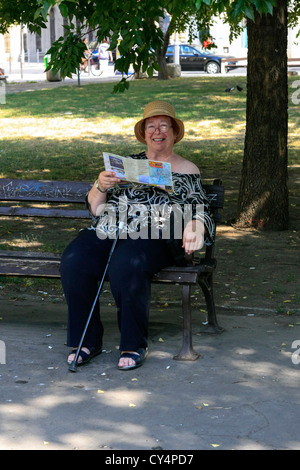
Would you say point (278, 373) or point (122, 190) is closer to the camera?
point (278, 373)

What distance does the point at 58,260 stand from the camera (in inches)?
190

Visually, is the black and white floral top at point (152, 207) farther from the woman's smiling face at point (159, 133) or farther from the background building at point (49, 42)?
the background building at point (49, 42)

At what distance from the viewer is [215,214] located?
496 cm

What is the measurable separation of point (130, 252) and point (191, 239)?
Result: 354 millimetres

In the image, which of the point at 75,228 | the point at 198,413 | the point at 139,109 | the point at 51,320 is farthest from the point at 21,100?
the point at 198,413

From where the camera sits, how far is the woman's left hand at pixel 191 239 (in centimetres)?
448

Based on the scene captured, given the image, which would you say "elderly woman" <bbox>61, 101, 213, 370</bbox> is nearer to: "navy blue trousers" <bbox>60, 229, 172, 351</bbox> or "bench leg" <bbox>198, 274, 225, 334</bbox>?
"navy blue trousers" <bbox>60, 229, 172, 351</bbox>

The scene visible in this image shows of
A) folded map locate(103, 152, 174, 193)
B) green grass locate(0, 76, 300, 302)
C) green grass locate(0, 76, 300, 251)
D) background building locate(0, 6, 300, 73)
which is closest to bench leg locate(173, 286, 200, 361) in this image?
folded map locate(103, 152, 174, 193)

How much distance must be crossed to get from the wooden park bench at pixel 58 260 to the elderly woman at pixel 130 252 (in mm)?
153

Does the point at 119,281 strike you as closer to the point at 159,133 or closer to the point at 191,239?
the point at 191,239

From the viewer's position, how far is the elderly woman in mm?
4340
